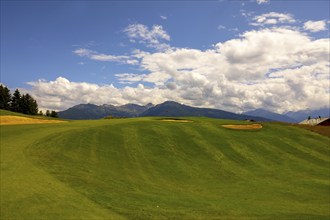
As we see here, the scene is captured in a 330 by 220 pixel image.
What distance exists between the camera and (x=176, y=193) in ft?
77.9

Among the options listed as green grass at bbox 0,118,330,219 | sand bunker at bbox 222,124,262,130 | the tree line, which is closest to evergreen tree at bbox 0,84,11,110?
the tree line

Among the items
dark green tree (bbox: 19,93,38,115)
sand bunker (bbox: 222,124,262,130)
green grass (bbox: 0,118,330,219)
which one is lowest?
green grass (bbox: 0,118,330,219)

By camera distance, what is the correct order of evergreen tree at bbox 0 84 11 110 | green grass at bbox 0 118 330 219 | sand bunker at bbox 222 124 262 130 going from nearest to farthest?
green grass at bbox 0 118 330 219
sand bunker at bbox 222 124 262 130
evergreen tree at bbox 0 84 11 110

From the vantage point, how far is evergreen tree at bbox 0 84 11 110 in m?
122

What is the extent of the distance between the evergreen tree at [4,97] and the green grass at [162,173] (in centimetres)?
8941

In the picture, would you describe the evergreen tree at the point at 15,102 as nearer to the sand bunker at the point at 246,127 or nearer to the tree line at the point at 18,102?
the tree line at the point at 18,102

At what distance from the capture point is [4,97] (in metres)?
123

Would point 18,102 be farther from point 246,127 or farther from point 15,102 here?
point 246,127

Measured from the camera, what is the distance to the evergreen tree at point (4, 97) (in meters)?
122

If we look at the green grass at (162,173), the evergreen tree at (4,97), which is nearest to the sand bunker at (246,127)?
the green grass at (162,173)

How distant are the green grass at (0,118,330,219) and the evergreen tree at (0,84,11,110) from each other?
89414mm

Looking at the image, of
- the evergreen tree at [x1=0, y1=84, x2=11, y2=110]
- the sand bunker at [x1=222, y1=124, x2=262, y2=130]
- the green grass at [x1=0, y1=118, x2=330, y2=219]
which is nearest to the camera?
the green grass at [x1=0, y1=118, x2=330, y2=219]

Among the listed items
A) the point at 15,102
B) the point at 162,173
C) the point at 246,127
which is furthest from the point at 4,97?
the point at 162,173

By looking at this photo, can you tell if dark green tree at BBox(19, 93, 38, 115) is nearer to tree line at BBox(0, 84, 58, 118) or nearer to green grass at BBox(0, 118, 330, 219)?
tree line at BBox(0, 84, 58, 118)
